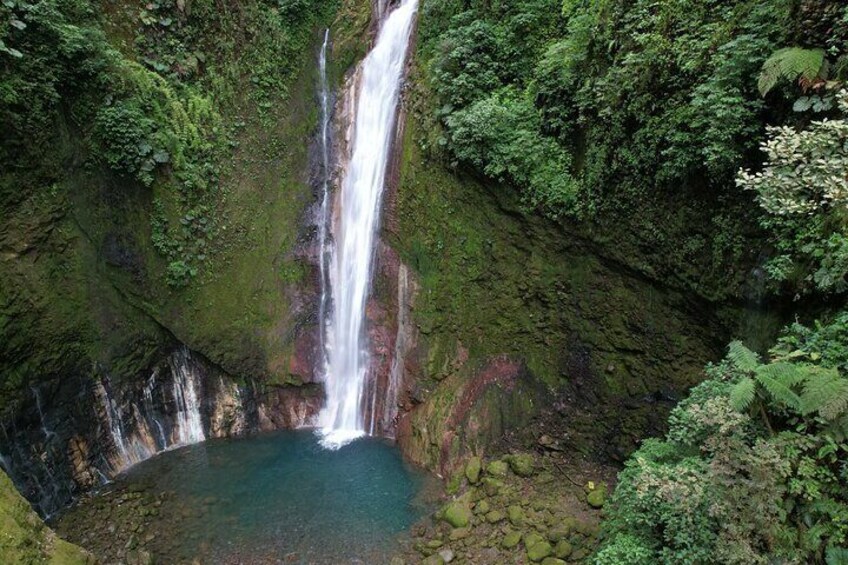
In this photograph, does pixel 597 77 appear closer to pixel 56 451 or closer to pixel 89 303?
pixel 89 303

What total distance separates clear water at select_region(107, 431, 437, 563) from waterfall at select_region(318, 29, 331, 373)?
260 cm

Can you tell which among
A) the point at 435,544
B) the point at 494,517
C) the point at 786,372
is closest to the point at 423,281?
the point at 494,517

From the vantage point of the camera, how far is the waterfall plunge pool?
8609mm

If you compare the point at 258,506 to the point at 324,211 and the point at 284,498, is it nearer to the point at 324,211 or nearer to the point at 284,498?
the point at 284,498

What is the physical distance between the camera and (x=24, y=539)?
19.6ft

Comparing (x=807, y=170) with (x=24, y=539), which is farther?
(x=24, y=539)

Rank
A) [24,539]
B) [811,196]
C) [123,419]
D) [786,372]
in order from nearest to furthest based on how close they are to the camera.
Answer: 1. [786,372]
2. [811,196]
3. [24,539]
4. [123,419]

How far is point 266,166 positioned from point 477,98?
571 centimetres

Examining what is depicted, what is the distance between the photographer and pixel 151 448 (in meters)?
11.4

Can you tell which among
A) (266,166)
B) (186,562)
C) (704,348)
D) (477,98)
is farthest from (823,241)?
(266,166)

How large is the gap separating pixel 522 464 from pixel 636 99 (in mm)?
6552

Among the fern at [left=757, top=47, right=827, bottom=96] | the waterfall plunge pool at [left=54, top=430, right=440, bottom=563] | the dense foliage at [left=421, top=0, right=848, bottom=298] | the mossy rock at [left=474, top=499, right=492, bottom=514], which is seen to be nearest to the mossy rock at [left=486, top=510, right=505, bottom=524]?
the mossy rock at [left=474, top=499, right=492, bottom=514]

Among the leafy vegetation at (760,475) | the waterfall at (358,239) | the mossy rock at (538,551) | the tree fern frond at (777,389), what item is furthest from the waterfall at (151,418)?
the tree fern frond at (777,389)

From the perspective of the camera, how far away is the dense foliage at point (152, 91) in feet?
30.1
